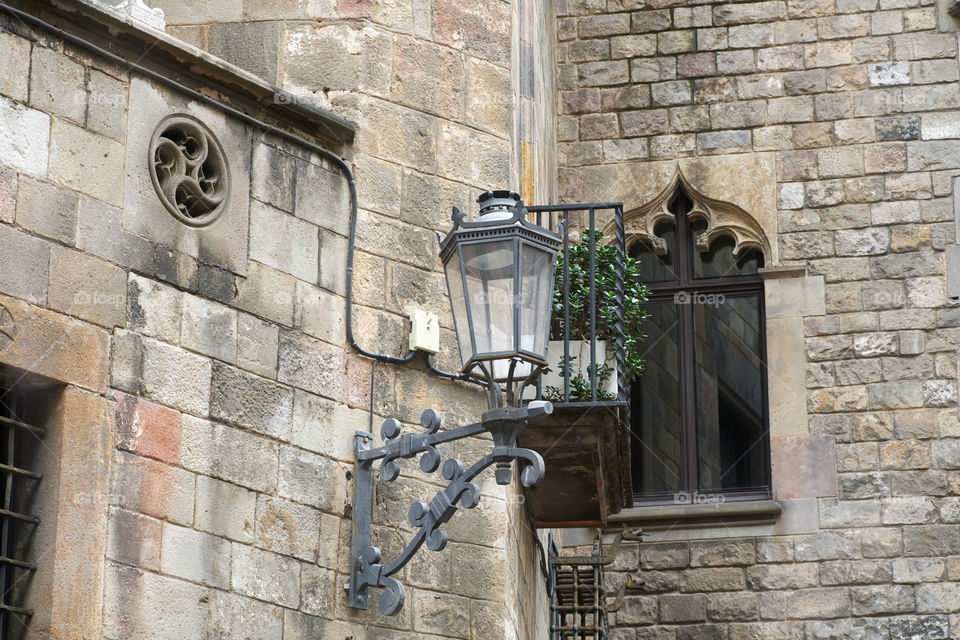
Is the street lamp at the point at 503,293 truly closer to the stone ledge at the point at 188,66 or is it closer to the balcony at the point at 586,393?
the stone ledge at the point at 188,66

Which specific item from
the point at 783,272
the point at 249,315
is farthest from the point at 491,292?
the point at 783,272

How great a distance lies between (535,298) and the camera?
6.21 m

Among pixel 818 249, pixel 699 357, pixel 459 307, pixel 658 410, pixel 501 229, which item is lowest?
pixel 459 307

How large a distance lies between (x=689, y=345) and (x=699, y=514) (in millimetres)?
1219

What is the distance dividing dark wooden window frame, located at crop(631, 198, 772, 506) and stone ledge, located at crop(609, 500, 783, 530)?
20cm

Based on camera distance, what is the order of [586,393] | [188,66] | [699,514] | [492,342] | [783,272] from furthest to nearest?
[783,272], [699,514], [586,393], [188,66], [492,342]

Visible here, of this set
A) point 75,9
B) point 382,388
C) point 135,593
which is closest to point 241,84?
point 75,9

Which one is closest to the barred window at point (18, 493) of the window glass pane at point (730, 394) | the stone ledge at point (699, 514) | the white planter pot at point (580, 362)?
the white planter pot at point (580, 362)

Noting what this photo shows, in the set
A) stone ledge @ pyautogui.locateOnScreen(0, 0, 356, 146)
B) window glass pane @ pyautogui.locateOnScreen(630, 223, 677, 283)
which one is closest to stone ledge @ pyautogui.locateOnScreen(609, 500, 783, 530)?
window glass pane @ pyautogui.locateOnScreen(630, 223, 677, 283)

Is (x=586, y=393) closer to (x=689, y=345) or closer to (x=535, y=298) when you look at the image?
(x=535, y=298)

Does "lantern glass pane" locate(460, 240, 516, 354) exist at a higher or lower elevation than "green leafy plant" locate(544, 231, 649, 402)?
lower

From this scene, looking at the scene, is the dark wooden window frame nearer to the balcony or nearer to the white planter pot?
the balcony

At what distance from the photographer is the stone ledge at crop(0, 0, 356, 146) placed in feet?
20.2

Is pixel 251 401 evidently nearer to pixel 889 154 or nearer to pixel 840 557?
pixel 840 557
